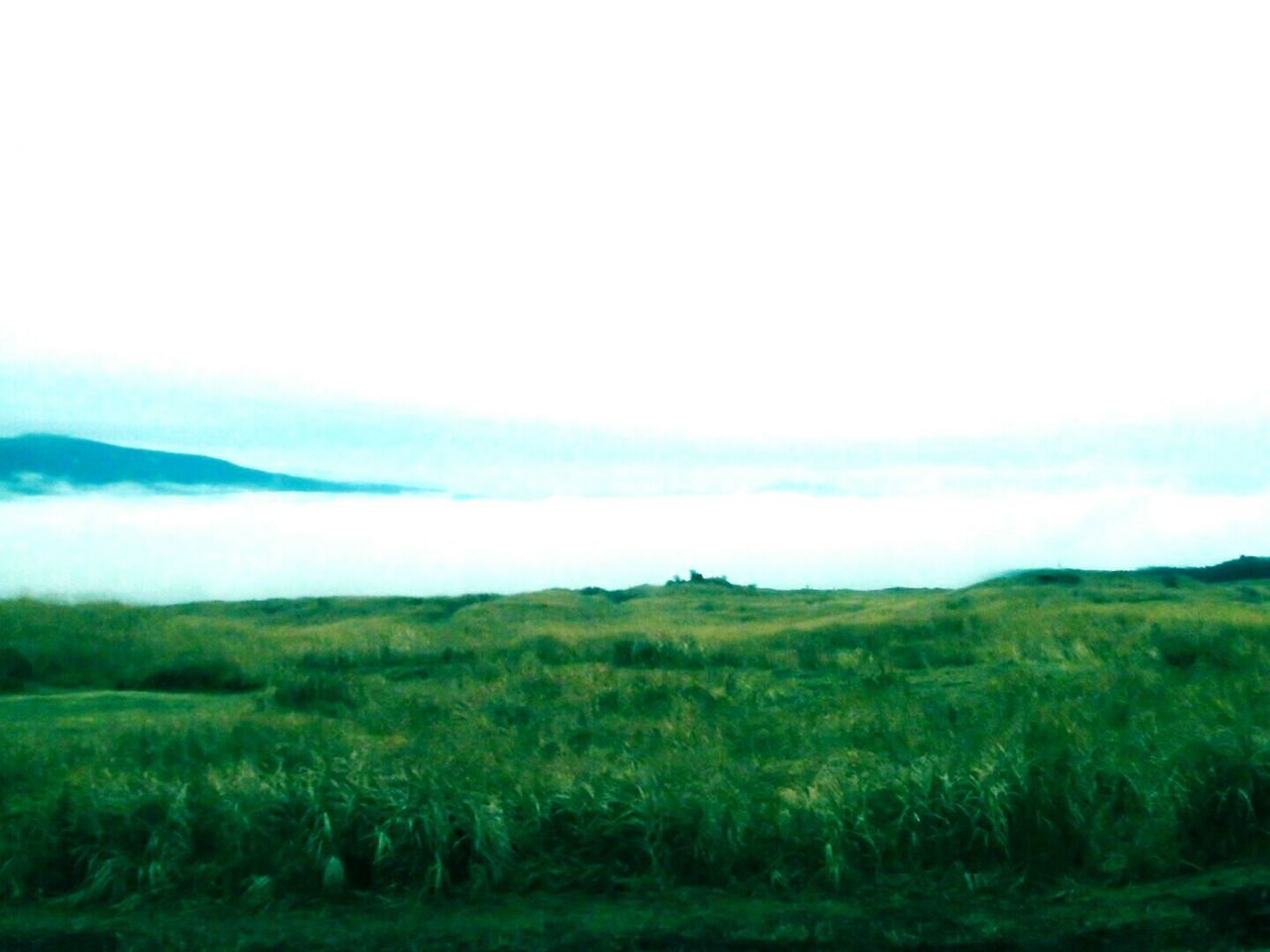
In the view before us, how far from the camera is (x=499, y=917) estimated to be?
583 cm

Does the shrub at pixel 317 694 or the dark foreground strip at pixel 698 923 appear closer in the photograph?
the dark foreground strip at pixel 698 923

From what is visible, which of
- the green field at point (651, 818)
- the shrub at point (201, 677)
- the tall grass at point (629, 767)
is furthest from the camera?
the shrub at point (201, 677)

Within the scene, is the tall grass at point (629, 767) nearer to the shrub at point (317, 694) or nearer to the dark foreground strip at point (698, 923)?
the shrub at point (317, 694)

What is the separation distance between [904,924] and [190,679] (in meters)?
12.0

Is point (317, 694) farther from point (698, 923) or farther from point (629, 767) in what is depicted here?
point (698, 923)

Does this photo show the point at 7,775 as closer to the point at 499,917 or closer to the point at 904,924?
the point at 499,917

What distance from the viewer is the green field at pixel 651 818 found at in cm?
576

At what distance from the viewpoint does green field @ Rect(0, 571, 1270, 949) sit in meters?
5.76

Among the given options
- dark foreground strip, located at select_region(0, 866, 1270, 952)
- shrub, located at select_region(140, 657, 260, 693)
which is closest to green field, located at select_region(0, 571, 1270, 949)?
Answer: dark foreground strip, located at select_region(0, 866, 1270, 952)

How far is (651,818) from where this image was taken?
654 centimetres

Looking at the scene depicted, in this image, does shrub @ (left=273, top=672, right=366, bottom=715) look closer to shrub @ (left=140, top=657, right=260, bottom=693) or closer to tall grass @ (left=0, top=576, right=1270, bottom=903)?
tall grass @ (left=0, top=576, right=1270, bottom=903)

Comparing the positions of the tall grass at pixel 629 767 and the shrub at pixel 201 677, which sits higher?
the tall grass at pixel 629 767

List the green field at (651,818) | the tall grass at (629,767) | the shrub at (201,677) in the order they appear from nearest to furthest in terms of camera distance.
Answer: the green field at (651,818), the tall grass at (629,767), the shrub at (201,677)

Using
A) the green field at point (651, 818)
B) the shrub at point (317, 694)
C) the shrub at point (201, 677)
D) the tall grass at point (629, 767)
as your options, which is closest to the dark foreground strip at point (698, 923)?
the green field at point (651, 818)
